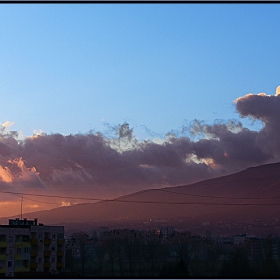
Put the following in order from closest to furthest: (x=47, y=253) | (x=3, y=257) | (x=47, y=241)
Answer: (x=3, y=257) < (x=47, y=253) < (x=47, y=241)

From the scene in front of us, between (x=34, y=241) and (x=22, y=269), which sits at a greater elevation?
(x=34, y=241)

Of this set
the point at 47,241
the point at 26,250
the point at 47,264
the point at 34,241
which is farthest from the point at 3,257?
the point at 47,241

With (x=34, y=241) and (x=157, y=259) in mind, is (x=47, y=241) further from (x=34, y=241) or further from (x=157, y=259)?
(x=157, y=259)

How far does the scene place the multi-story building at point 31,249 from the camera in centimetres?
4166

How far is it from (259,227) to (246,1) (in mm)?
144420

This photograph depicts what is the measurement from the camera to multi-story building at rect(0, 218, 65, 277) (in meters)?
41.7

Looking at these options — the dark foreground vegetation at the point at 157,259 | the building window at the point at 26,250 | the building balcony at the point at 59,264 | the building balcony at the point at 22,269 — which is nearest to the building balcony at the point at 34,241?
the building window at the point at 26,250

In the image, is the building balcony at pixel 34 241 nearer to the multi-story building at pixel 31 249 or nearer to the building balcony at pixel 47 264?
the multi-story building at pixel 31 249

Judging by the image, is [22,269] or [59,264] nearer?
[22,269]

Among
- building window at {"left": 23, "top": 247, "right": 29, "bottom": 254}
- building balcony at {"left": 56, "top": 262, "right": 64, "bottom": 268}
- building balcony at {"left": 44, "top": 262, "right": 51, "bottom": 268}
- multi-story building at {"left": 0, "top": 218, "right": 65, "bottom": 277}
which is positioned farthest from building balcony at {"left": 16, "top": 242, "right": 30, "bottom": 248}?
building balcony at {"left": 56, "top": 262, "right": 64, "bottom": 268}

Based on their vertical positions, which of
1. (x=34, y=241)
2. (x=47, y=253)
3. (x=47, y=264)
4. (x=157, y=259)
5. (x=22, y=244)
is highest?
(x=34, y=241)

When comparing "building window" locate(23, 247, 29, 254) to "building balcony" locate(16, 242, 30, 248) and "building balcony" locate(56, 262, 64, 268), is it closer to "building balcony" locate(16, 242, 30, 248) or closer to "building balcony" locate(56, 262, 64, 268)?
"building balcony" locate(16, 242, 30, 248)

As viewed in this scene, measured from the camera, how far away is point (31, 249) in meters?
43.4

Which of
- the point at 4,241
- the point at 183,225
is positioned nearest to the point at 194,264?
the point at 4,241
